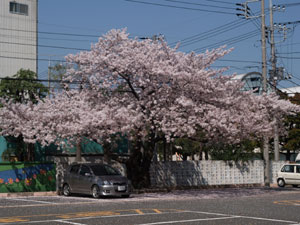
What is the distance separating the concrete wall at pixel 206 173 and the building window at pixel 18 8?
41.8 meters

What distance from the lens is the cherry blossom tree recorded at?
80.4ft

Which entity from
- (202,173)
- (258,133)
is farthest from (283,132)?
(202,173)

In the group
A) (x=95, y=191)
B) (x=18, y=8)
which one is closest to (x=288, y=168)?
(x=95, y=191)

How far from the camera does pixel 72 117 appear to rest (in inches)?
984

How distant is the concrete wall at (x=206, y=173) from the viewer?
31.1m

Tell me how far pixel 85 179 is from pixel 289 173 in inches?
654

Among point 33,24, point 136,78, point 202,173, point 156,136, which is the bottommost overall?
point 202,173

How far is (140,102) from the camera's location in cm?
2555

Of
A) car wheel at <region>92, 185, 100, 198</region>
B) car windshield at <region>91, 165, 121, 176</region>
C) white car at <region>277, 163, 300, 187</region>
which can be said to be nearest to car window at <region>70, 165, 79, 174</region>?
car windshield at <region>91, 165, 121, 176</region>

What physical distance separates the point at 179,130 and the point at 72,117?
5.35 metres

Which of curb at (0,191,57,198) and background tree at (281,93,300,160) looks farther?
background tree at (281,93,300,160)

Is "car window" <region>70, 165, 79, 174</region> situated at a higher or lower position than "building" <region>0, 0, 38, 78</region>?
lower

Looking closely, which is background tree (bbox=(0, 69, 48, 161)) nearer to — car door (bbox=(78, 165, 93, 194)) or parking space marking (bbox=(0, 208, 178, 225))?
car door (bbox=(78, 165, 93, 194))

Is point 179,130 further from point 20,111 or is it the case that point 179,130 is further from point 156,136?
point 20,111
